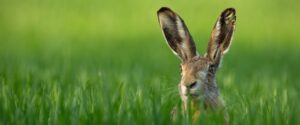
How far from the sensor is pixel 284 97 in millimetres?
Result: 6656

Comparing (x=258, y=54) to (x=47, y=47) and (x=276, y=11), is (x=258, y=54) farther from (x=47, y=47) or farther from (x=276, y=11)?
(x=276, y=11)

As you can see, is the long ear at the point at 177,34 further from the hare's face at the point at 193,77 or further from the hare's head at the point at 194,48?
the hare's face at the point at 193,77

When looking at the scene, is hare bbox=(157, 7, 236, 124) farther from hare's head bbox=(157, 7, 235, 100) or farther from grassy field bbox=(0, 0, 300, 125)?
grassy field bbox=(0, 0, 300, 125)

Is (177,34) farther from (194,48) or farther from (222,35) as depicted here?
(222,35)

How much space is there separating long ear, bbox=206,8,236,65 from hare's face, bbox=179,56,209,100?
0.15 meters

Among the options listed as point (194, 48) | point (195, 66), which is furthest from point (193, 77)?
point (194, 48)

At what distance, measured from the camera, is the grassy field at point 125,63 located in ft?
18.1

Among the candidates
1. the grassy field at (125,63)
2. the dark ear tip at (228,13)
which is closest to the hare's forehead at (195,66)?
the grassy field at (125,63)

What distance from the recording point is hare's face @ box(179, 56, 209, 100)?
5.59 meters

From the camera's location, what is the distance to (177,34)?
6.32 meters

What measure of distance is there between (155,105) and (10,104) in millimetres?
982

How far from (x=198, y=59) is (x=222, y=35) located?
1.27 feet

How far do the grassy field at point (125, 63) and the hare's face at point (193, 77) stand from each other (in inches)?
4.9

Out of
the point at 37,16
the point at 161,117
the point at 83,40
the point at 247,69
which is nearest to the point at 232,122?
the point at 161,117
